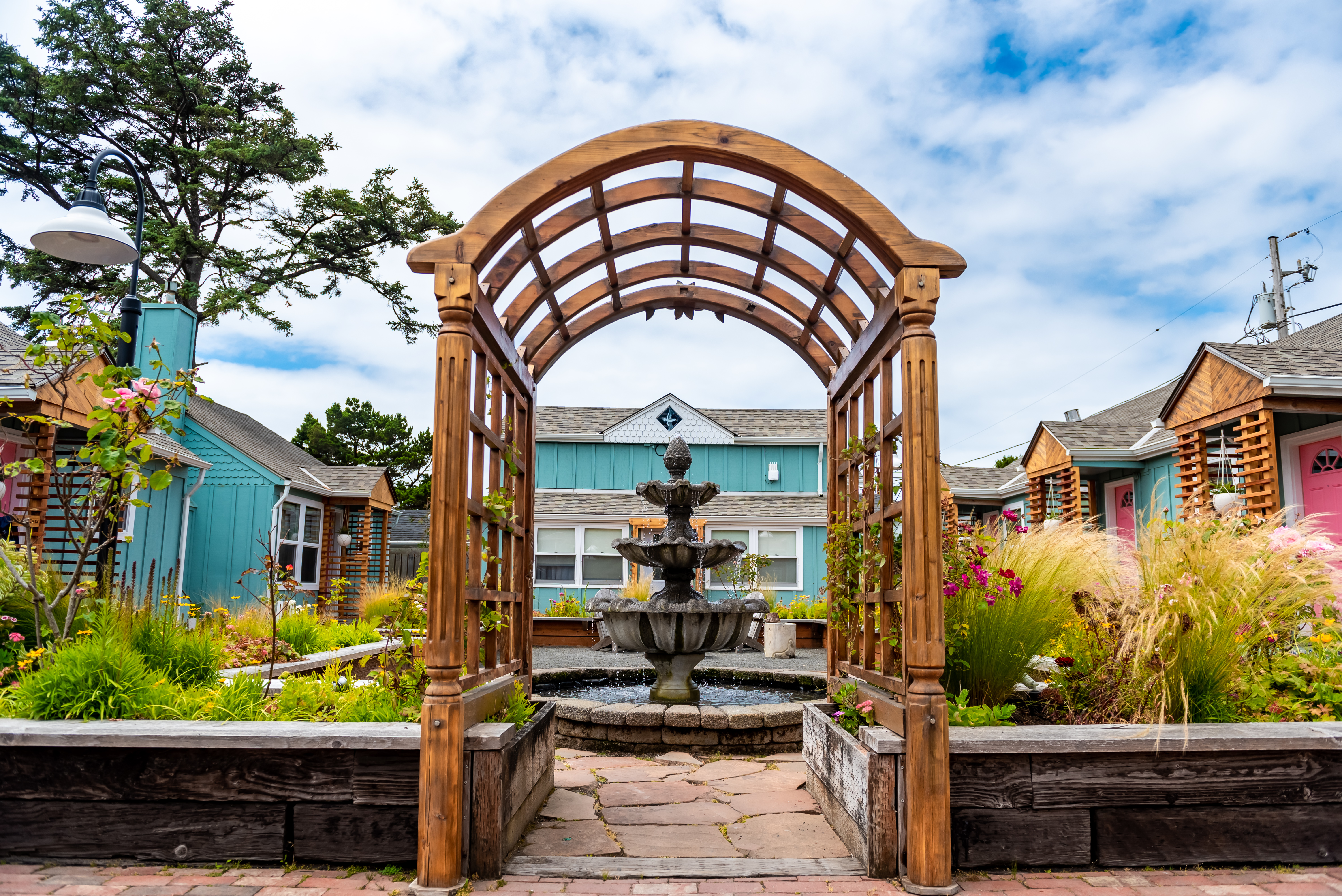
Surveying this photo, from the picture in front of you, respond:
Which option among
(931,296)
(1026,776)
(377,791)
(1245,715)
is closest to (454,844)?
(377,791)

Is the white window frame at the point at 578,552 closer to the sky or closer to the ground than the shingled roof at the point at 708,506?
closer to the ground

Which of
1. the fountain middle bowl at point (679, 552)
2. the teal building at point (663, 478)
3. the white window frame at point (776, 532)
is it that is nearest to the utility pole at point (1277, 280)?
the teal building at point (663, 478)

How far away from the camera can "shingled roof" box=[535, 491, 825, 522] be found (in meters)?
18.9

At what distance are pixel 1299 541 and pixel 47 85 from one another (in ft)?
75.4

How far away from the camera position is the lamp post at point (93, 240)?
5094 mm

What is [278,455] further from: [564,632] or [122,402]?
[122,402]

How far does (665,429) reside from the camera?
20.5 m

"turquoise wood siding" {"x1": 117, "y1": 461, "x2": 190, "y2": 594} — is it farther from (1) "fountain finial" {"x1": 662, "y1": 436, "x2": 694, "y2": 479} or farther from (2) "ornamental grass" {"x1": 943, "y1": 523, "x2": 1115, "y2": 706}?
(2) "ornamental grass" {"x1": 943, "y1": 523, "x2": 1115, "y2": 706}

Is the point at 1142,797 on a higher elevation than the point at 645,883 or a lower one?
A: higher

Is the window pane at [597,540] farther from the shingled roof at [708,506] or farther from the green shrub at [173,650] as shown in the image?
the green shrub at [173,650]

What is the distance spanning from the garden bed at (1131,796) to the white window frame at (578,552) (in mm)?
16063

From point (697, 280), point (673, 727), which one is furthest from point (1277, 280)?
point (673, 727)

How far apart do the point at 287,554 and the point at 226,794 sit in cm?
1379

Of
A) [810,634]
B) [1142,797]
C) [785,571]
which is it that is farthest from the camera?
[785,571]
